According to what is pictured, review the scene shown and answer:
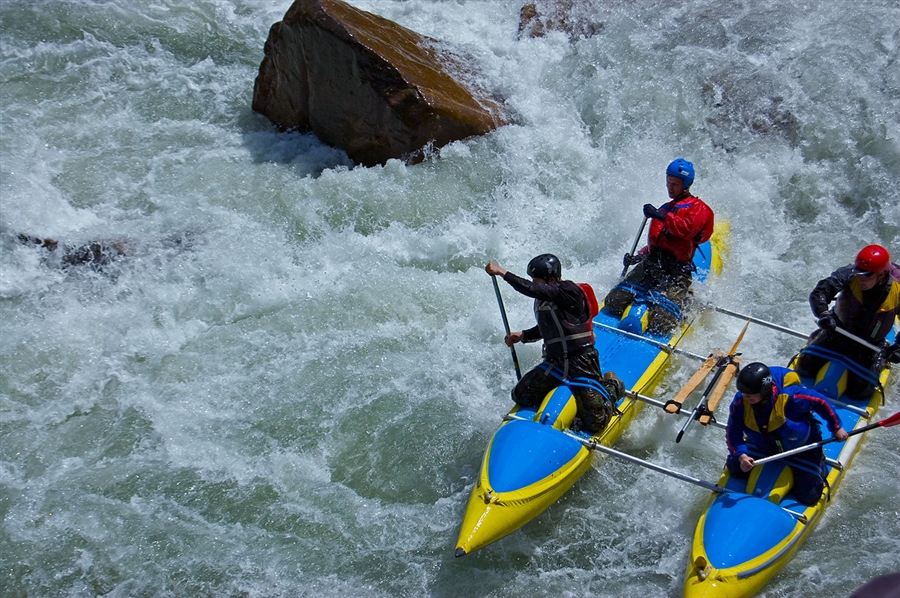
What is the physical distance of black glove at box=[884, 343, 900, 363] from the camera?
5848 mm

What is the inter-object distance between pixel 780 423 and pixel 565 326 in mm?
1436

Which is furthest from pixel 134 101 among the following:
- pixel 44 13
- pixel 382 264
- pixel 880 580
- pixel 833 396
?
pixel 880 580

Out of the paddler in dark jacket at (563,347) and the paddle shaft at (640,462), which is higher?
the paddler in dark jacket at (563,347)

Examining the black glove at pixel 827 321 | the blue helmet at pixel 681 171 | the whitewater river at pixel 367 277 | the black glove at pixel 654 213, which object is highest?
the blue helmet at pixel 681 171

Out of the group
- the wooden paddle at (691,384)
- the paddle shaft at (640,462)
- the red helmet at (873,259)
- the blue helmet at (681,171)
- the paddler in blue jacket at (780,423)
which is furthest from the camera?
the blue helmet at (681,171)

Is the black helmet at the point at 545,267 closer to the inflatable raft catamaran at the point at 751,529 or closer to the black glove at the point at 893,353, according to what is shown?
the inflatable raft catamaran at the point at 751,529

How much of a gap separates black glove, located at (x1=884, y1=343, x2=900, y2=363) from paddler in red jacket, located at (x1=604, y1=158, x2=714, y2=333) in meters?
1.57

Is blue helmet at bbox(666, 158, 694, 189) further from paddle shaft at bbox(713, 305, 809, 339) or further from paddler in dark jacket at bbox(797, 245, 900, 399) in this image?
paddler in dark jacket at bbox(797, 245, 900, 399)

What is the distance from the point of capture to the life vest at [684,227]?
657 centimetres

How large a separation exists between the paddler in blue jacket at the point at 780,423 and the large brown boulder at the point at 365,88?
15.8 feet

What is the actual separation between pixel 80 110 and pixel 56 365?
4045mm

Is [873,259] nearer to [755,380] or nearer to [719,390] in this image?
[719,390]

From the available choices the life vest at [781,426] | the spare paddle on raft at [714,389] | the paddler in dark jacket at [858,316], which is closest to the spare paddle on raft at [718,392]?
the spare paddle on raft at [714,389]

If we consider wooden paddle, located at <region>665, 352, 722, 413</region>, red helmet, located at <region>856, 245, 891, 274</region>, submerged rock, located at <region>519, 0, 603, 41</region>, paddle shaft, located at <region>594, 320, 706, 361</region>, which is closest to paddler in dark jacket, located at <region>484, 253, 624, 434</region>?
wooden paddle, located at <region>665, 352, 722, 413</region>
